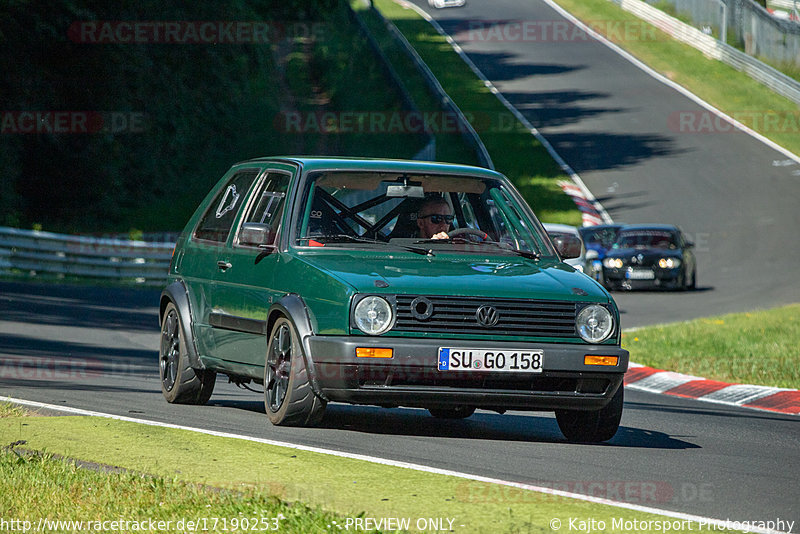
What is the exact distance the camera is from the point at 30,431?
25.9ft

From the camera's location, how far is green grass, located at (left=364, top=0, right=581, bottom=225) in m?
41.0

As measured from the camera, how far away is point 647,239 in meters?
31.8

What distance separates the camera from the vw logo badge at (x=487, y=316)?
8.04 meters

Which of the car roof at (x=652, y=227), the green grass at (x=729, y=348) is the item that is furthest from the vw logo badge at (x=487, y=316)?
the car roof at (x=652, y=227)

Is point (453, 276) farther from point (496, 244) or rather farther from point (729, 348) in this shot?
point (729, 348)

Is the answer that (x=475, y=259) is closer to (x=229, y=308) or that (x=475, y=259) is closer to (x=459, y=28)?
(x=229, y=308)

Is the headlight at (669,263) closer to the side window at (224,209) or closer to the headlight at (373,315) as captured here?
the side window at (224,209)

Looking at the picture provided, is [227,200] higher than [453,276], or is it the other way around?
[227,200]

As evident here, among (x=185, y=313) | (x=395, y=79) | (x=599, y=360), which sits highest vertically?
(x=395, y=79)

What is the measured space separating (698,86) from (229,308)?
51503 mm

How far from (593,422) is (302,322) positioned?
196 centimetres

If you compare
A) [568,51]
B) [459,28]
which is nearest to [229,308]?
[568,51]
